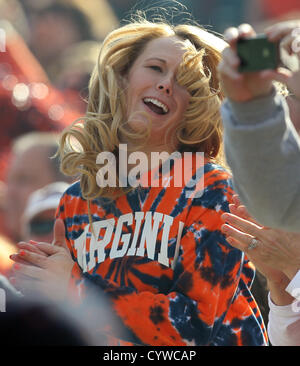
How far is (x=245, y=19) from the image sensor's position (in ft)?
24.3

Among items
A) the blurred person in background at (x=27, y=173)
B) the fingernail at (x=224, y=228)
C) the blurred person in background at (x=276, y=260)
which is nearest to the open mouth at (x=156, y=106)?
the blurred person in background at (x=276, y=260)

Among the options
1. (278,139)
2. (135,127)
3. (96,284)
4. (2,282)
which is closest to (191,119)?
(135,127)

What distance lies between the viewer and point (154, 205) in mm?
2596

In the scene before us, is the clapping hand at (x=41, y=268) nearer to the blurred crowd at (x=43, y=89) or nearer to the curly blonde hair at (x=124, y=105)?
the curly blonde hair at (x=124, y=105)

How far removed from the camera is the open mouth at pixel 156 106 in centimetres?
268

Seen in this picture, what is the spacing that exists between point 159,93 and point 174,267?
0.60 m

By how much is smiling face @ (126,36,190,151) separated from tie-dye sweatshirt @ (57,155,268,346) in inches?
5.9

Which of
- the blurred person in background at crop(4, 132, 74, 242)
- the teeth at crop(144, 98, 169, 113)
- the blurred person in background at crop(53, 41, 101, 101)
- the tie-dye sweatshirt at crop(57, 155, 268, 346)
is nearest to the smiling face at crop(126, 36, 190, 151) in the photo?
the teeth at crop(144, 98, 169, 113)

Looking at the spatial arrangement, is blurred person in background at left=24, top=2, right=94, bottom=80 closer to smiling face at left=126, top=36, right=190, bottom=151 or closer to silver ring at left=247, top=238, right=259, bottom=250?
smiling face at left=126, top=36, right=190, bottom=151

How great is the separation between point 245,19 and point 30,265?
5315mm

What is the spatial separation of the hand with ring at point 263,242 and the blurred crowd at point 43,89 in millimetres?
592
